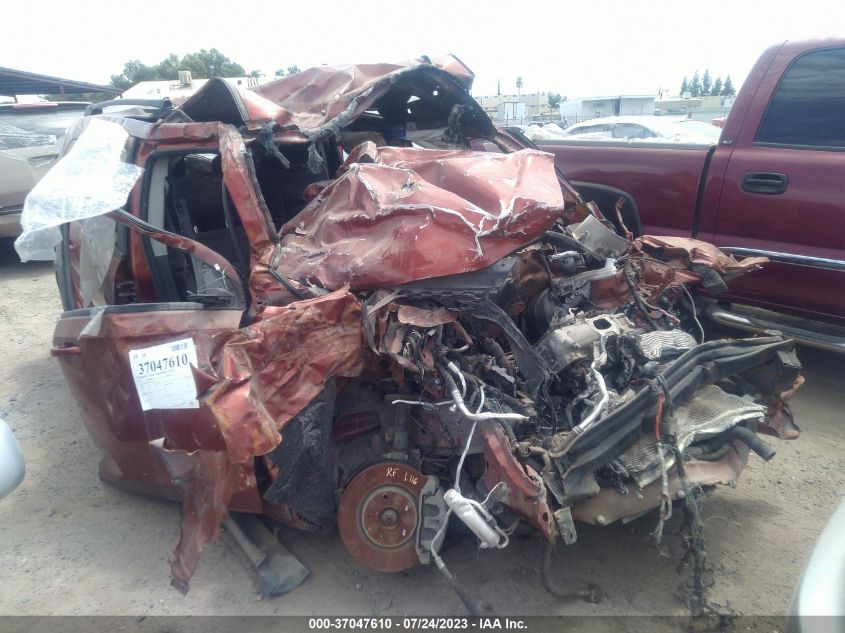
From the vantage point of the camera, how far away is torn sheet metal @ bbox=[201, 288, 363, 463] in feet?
6.56

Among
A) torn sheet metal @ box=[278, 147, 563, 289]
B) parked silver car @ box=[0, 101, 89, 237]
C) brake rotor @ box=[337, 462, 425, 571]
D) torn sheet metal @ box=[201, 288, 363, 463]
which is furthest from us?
parked silver car @ box=[0, 101, 89, 237]

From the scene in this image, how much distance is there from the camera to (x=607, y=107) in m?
23.3

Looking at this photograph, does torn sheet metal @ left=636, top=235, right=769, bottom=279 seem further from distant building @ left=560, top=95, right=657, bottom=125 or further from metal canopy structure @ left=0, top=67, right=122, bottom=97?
distant building @ left=560, top=95, right=657, bottom=125

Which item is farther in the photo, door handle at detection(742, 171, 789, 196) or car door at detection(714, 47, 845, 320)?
door handle at detection(742, 171, 789, 196)

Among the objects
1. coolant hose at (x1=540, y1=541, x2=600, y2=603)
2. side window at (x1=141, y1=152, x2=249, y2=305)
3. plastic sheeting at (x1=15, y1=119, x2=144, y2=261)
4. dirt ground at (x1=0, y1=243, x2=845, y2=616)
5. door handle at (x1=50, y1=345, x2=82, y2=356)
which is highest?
plastic sheeting at (x1=15, y1=119, x2=144, y2=261)

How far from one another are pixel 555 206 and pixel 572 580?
1.65m

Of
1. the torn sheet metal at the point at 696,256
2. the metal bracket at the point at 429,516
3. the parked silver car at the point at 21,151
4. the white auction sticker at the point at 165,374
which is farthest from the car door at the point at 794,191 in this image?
the parked silver car at the point at 21,151

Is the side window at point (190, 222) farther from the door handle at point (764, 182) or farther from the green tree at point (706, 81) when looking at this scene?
the green tree at point (706, 81)

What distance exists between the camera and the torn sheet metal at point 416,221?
2.42 m

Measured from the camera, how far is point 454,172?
2.87 metres

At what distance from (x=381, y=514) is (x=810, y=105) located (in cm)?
369

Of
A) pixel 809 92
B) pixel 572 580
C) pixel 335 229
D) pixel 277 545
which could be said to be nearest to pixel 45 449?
pixel 277 545

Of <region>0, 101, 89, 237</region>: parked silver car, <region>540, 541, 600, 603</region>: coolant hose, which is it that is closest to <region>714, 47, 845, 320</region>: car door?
<region>540, 541, 600, 603</region>: coolant hose

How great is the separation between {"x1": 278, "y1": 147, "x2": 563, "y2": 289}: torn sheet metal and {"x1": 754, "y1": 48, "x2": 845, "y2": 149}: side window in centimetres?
192
